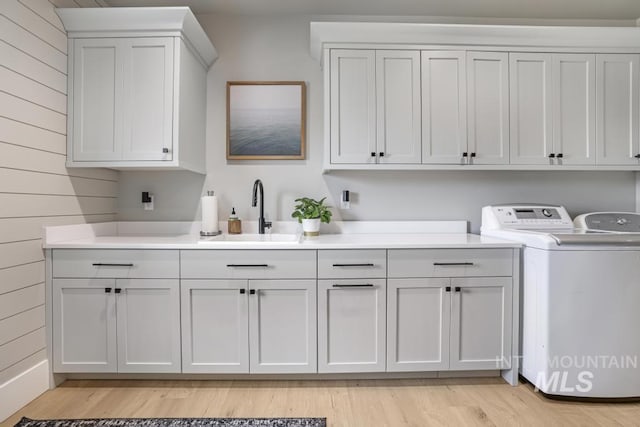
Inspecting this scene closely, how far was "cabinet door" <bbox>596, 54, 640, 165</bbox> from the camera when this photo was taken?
242 centimetres

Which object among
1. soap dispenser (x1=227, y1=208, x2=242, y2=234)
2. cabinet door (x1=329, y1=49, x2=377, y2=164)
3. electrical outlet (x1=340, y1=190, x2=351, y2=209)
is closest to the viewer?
cabinet door (x1=329, y1=49, x2=377, y2=164)

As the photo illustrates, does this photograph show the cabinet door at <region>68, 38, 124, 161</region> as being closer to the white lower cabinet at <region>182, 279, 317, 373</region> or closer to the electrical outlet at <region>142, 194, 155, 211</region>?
the electrical outlet at <region>142, 194, 155, 211</region>

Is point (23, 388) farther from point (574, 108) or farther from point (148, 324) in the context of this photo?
point (574, 108)

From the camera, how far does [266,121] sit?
2.68m

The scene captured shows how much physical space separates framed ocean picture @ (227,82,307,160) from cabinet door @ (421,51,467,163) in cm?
88

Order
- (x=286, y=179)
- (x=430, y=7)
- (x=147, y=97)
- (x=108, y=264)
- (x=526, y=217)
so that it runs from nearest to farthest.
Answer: (x=108, y=264)
(x=147, y=97)
(x=526, y=217)
(x=430, y=7)
(x=286, y=179)

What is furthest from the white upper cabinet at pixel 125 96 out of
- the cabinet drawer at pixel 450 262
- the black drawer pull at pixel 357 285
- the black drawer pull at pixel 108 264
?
the cabinet drawer at pixel 450 262

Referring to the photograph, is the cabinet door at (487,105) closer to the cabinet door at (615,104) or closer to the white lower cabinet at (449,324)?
the cabinet door at (615,104)

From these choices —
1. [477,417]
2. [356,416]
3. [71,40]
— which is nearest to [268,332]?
[356,416]

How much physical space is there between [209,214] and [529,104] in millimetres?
2303

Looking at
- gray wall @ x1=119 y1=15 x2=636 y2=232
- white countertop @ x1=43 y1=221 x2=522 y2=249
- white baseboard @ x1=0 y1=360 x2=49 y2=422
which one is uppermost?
gray wall @ x1=119 y1=15 x2=636 y2=232

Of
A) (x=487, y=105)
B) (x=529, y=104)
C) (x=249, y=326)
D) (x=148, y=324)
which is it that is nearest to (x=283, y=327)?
(x=249, y=326)

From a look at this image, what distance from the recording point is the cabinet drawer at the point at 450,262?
2.07 m

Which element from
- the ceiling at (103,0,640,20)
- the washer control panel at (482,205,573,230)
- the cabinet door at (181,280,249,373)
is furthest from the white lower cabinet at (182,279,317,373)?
the ceiling at (103,0,640,20)
